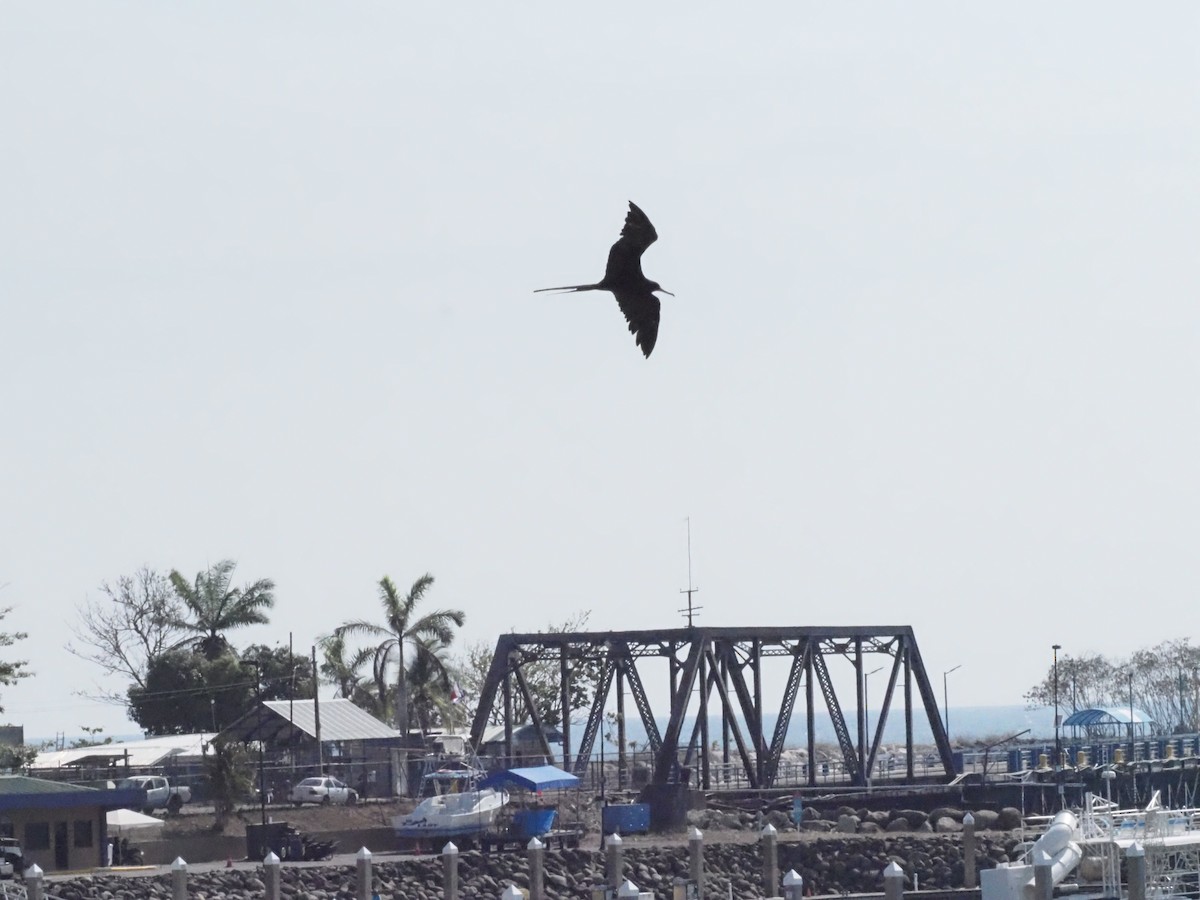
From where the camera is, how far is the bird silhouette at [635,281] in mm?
19609

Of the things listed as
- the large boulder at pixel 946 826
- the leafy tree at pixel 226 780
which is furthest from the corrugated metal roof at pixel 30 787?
the large boulder at pixel 946 826

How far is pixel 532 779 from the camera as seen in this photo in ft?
193

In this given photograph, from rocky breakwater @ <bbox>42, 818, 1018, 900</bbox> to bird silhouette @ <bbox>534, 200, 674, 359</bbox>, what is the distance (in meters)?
32.2

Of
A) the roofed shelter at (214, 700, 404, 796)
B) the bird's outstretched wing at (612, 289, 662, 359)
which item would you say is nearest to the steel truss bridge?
the roofed shelter at (214, 700, 404, 796)

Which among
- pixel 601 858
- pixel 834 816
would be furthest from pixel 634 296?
pixel 834 816

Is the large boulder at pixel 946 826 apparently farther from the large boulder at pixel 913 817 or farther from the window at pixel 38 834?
the window at pixel 38 834

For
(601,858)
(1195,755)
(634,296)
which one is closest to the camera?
(634,296)

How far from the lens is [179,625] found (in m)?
88.9

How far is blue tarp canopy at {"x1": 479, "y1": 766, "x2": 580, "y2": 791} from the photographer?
58281 mm

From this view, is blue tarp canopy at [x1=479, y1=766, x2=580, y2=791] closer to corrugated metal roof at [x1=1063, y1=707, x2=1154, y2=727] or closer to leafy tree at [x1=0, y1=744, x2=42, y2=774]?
leafy tree at [x1=0, y1=744, x2=42, y2=774]

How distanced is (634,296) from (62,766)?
5703cm

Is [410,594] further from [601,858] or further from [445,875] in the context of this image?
[445,875]

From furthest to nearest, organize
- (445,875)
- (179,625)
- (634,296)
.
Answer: (179,625) < (445,875) < (634,296)

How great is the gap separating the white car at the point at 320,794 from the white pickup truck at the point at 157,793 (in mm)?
3645
